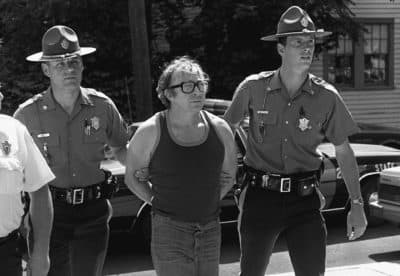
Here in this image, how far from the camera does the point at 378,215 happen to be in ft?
23.0

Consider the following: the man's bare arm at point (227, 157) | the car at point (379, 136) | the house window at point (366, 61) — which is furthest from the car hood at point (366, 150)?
the house window at point (366, 61)

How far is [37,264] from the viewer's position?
9.71 ft

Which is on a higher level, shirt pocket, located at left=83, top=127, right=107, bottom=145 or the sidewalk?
shirt pocket, located at left=83, top=127, right=107, bottom=145

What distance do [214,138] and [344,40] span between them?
45.8 feet

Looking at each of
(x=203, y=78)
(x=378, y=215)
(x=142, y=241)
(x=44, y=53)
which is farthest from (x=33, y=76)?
(x=203, y=78)

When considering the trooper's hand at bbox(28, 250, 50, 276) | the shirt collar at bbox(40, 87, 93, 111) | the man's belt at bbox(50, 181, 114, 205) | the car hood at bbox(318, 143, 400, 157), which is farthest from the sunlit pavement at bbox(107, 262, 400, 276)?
the trooper's hand at bbox(28, 250, 50, 276)

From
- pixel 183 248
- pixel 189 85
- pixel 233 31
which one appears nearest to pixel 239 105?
pixel 189 85

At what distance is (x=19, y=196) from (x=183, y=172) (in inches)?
34.7

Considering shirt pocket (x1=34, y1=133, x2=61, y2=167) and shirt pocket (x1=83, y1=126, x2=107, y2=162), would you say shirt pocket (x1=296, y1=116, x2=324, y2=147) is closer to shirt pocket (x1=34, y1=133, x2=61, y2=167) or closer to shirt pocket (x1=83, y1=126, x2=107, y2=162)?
shirt pocket (x1=83, y1=126, x2=107, y2=162)

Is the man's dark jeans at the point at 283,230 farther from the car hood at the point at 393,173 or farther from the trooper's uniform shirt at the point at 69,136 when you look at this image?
the car hood at the point at 393,173

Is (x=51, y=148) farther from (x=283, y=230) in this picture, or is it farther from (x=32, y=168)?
(x=283, y=230)

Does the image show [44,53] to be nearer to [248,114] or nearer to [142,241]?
[248,114]

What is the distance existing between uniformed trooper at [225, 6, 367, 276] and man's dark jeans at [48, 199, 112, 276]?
0.90m

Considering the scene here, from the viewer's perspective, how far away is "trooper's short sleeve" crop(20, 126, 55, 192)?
9.38 feet
